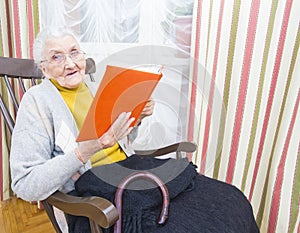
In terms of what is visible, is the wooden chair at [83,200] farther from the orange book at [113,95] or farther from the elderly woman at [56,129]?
the orange book at [113,95]

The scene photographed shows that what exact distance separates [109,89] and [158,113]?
0.77 m

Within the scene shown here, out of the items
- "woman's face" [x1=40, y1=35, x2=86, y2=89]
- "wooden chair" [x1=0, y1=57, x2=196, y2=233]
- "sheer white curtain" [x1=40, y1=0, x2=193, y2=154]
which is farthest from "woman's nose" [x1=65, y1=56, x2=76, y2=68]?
"sheer white curtain" [x1=40, y1=0, x2=193, y2=154]

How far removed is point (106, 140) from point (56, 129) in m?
0.21

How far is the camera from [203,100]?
1362 mm

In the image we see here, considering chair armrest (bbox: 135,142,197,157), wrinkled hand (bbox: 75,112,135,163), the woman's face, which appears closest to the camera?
wrinkled hand (bbox: 75,112,135,163)

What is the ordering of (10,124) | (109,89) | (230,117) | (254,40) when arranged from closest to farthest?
(109,89) < (10,124) < (254,40) < (230,117)

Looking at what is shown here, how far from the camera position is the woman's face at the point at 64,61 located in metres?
0.85

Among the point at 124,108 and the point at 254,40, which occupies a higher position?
the point at 254,40

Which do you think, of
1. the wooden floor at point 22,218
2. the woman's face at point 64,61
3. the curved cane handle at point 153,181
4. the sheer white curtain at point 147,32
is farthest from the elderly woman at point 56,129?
the wooden floor at point 22,218

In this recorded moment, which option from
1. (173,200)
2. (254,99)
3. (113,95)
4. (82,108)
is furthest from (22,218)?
(254,99)

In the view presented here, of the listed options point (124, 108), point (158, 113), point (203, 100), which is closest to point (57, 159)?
point (124, 108)

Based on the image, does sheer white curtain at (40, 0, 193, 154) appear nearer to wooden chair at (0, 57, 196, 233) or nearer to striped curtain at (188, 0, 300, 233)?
striped curtain at (188, 0, 300, 233)

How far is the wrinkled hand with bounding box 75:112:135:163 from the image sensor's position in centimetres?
69

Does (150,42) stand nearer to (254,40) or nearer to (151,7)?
(151,7)
